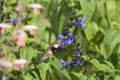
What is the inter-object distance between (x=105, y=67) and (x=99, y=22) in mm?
1798

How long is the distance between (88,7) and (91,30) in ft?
3.35

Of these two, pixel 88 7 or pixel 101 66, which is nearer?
pixel 101 66

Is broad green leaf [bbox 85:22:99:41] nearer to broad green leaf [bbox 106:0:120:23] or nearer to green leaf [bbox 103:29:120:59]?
broad green leaf [bbox 106:0:120:23]

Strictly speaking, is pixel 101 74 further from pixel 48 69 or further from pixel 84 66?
pixel 48 69

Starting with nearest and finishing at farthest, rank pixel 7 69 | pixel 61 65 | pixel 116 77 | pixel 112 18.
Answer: pixel 7 69
pixel 116 77
pixel 61 65
pixel 112 18

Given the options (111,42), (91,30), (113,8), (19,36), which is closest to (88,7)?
(111,42)

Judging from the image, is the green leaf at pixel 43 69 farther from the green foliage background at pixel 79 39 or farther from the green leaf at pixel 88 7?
the green leaf at pixel 88 7

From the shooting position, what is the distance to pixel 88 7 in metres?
3.64

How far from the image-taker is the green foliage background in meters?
3.11

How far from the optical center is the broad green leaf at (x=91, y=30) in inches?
182

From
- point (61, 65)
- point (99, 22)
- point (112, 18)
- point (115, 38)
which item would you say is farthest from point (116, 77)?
point (99, 22)

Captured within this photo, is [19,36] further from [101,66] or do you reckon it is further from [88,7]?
[88,7]

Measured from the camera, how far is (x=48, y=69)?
3285 millimetres

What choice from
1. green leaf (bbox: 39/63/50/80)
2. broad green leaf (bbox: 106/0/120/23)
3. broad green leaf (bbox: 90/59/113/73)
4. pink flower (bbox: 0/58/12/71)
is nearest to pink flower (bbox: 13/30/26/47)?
pink flower (bbox: 0/58/12/71)
